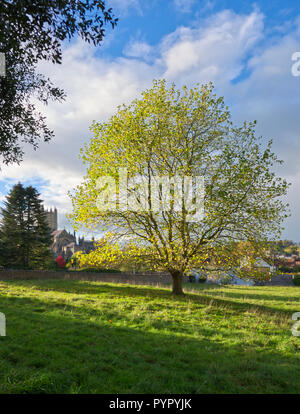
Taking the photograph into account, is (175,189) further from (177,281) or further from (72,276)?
(72,276)

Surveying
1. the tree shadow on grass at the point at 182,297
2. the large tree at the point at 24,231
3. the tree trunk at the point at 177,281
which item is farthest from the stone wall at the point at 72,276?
the tree trunk at the point at 177,281

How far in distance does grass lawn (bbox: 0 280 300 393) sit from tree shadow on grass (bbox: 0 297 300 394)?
16mm

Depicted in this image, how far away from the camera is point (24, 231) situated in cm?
3328

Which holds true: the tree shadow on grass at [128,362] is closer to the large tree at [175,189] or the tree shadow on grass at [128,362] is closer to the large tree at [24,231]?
the large tree at [175,189]

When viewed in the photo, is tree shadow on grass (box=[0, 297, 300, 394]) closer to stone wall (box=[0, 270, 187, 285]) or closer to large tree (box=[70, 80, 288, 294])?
large tree (box=[70, 80, 288, 294])

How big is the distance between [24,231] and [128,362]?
103 ft

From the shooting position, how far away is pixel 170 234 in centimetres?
1441

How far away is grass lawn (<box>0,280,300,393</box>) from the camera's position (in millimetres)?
4793

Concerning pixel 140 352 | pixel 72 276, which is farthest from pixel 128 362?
pixel 72 276

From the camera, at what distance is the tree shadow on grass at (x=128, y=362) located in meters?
4.70

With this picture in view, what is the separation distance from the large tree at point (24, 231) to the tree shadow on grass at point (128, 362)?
89.6ft

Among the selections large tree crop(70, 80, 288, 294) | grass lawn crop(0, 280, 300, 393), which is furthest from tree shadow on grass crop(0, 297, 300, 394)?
large tree crop(70, 80, 288, 294)

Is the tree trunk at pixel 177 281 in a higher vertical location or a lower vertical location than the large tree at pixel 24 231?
lower

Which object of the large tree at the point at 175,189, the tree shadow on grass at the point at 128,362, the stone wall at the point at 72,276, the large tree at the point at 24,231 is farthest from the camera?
the large tree at the point at 24,231
